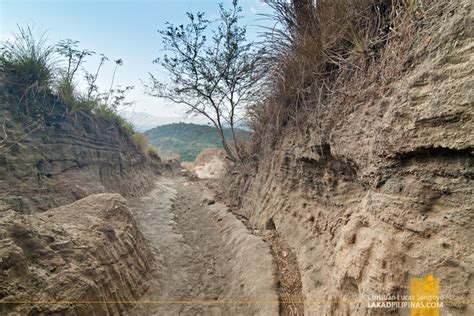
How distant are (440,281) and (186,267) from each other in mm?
3399

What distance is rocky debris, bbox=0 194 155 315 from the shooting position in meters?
1.98

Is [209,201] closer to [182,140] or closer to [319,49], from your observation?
[319,49]

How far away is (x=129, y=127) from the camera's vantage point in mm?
10195

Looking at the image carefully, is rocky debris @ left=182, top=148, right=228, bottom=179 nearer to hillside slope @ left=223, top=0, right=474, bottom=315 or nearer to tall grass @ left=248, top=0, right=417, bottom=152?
tall grass @ left=248, top=0, right=417, bottom=152

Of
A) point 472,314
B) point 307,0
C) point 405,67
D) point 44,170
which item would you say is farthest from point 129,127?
point 472,314

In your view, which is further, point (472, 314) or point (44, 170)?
point (44, 170)

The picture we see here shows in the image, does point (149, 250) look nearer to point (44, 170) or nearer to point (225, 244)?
point (225, 244)

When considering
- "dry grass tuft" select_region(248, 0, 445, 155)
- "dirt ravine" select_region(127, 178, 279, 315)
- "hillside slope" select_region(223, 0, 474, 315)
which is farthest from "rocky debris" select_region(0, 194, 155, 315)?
"dry grass tuft" select_region(248, 0, 445, 155)

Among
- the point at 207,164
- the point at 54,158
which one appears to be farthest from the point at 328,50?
the point at 207,164

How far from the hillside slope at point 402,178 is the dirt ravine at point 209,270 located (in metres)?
0.62

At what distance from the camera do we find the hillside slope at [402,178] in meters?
1.32

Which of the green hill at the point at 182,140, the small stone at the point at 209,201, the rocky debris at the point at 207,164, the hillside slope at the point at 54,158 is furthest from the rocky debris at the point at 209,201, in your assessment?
the green hill at the point at 182,140

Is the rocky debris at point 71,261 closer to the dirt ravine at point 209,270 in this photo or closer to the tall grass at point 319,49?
the dirt ravine at point 209,270

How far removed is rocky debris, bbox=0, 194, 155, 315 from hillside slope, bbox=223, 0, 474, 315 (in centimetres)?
210
